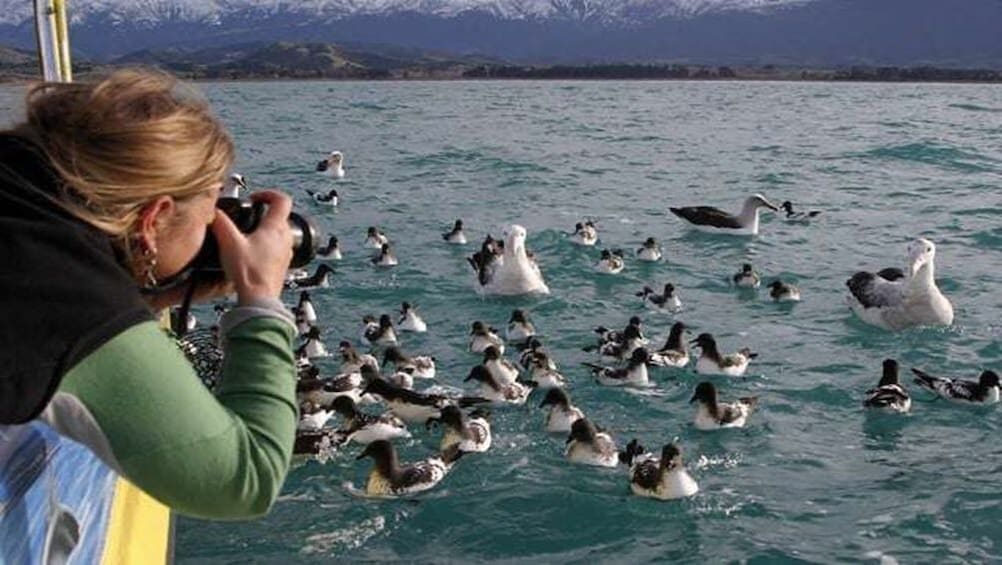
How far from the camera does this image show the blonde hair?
2523mm

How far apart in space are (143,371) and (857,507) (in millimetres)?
7139

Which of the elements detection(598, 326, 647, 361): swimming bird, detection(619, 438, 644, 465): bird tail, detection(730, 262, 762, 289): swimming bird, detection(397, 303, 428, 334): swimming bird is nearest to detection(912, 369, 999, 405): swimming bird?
detection(598, 326, 647, 361): swimming bird

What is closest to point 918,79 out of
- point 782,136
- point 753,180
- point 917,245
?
point 782,136

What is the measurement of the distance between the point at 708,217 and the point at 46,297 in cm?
2000

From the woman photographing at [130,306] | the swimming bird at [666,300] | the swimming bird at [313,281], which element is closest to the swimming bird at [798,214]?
the swimming bird at [666,300]

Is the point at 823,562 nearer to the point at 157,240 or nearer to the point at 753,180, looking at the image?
the point at 157,240

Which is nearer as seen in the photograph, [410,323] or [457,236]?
[410,323]

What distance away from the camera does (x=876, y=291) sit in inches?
586

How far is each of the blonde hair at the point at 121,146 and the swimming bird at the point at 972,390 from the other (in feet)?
32.0

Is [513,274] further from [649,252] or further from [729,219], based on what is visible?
[729,219]

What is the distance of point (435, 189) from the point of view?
28422mm

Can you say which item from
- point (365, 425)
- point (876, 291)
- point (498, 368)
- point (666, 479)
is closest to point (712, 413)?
point (666, 479)

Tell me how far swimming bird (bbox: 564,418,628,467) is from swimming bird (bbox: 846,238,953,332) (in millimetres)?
6348

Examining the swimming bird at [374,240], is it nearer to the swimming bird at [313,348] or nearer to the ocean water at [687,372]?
the ocean water at [687,372]
